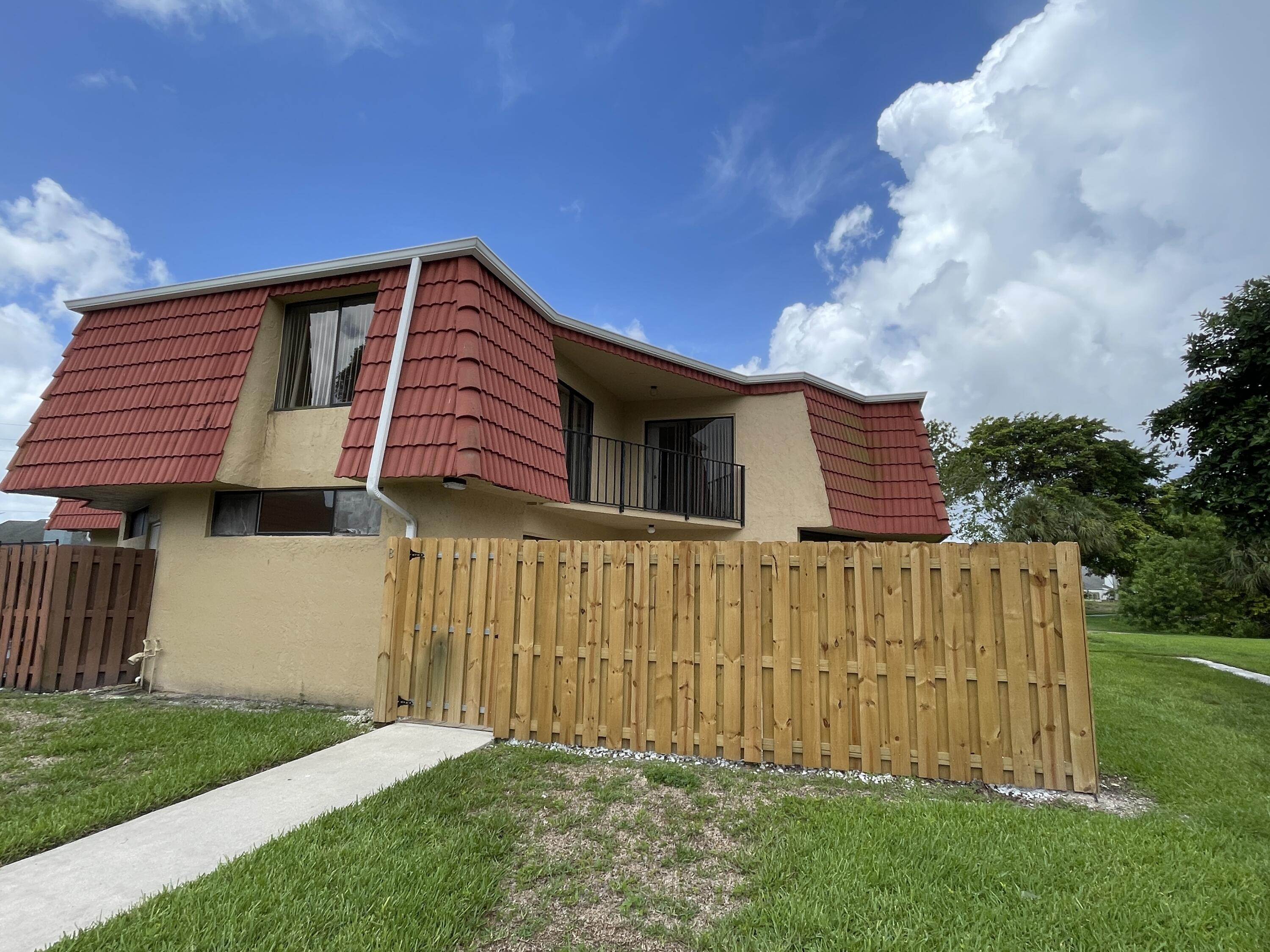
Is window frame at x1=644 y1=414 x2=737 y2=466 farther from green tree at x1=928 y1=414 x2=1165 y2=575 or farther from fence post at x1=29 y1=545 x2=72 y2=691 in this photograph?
green tree at x1=928 y1=414 x2=1165 y2=575

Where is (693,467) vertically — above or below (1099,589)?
above

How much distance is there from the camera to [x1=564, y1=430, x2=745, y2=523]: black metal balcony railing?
11883 millimetres

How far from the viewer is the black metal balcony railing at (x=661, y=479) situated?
1188 centimetres

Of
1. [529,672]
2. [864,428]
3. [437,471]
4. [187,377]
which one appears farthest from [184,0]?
[864,428]

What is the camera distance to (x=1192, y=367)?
914 cm

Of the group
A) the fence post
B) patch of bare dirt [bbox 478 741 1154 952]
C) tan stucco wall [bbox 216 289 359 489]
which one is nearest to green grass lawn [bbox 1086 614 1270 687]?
patch of bare dirt [bbox 478 741 1154 952]

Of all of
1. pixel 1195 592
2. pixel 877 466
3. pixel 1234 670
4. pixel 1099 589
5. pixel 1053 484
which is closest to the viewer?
pixel 1234 670

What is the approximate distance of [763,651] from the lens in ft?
16.3

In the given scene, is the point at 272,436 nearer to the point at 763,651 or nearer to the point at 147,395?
the point at 147,395

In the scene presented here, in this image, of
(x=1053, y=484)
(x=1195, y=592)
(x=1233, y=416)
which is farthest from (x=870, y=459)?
(x=1053, y=484)

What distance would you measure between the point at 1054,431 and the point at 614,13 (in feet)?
111

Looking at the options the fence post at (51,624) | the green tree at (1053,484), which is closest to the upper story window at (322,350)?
the fence post at (51,624)

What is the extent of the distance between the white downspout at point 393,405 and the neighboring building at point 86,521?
11.2 m

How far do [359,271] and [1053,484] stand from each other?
36.4 m
